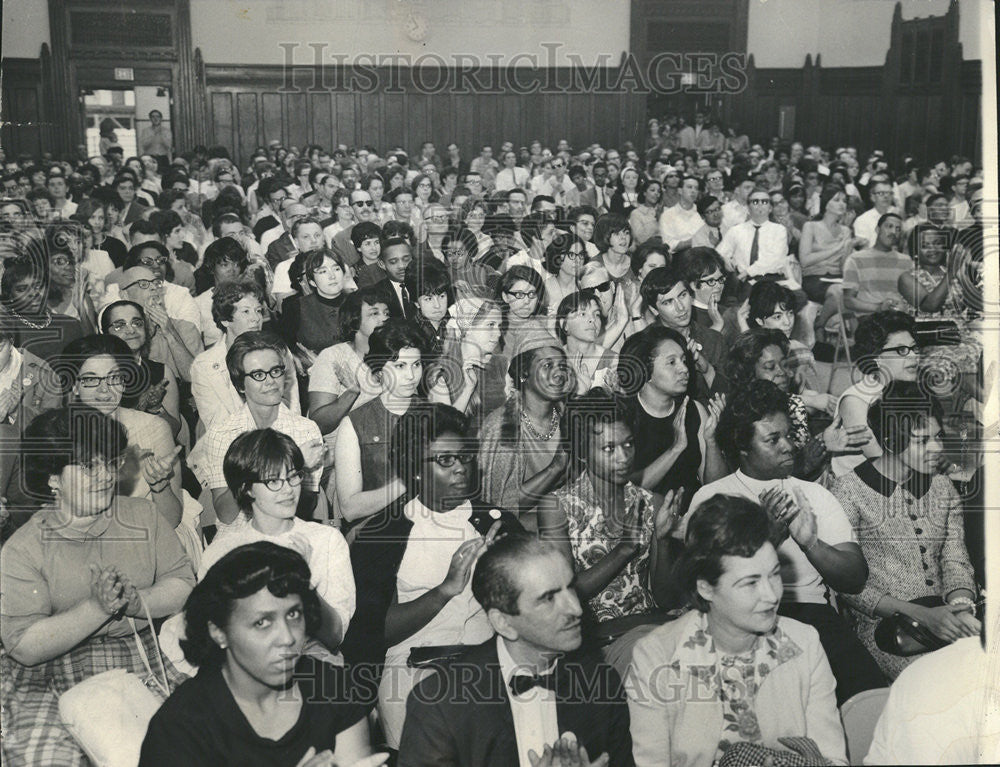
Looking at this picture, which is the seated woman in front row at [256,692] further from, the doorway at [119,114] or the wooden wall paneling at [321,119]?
the wooden wall paneling at [321,119]

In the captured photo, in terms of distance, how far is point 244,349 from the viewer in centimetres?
321

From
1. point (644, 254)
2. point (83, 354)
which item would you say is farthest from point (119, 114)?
point (83, 354)

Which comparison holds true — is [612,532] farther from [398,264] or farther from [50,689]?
[398,264]

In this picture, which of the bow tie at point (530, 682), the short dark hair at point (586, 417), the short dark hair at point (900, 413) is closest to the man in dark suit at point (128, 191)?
the short dark hair at point (586, 417)

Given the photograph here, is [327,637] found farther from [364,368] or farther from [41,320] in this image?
[41,320]

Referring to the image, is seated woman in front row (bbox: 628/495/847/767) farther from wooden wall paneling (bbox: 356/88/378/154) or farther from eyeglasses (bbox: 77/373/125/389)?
wooden wall paneling (bbox: 356/88/378/154)

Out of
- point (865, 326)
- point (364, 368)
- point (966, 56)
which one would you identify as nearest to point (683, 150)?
point (966, 56)

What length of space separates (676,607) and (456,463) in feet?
2.49

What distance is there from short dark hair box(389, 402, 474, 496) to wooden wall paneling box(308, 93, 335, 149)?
5.75 meters

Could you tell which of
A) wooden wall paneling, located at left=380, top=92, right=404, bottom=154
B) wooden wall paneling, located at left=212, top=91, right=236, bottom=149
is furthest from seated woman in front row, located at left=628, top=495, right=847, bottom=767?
wooden wall paneling, located at left=380, top=92, right=404, bottom=154

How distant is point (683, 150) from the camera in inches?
405

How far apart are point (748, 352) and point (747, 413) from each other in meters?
0.70

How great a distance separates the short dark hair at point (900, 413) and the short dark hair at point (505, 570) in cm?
122

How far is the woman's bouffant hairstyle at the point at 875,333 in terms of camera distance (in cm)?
362
